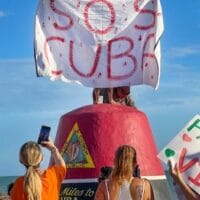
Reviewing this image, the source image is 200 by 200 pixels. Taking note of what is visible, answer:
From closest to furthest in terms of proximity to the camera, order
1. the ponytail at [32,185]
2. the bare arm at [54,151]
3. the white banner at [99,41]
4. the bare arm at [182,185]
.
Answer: the bare arm at [182,185], the ponytail at [32,185], the bare arm at [54,151], the white banner at [99,41]

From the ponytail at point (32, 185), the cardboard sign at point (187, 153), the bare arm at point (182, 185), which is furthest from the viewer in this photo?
the cardboard sign at point (187, 153)

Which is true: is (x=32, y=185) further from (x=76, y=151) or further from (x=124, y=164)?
(x=76, y=151)

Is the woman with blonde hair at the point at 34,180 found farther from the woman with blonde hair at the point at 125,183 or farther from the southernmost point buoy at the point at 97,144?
the southernmost point buoy at the point at 97,144

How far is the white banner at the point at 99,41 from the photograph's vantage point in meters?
7.21

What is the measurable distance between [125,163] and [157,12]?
359 cm

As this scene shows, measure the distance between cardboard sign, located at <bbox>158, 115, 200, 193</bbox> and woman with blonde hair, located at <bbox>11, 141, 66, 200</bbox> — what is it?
76 centimetres

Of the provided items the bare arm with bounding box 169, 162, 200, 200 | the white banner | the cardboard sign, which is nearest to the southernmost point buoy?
the white banner

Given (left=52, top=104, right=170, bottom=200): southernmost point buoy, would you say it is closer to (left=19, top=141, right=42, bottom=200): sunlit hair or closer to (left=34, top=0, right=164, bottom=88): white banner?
(left=34, top=0, right=164, bottom=88): white banner

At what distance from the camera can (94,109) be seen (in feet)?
23.0

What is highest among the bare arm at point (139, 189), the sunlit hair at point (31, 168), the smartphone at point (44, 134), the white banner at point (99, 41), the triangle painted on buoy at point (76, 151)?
the white banner at point (99, 41)

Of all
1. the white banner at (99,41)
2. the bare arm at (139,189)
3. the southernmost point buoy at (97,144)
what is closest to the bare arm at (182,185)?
the bare arm at (139,189)

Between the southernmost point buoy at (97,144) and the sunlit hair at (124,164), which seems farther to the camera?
the southernmost point buoy at (97,144)

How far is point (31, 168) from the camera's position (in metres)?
3.97

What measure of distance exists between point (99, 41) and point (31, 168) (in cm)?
364
